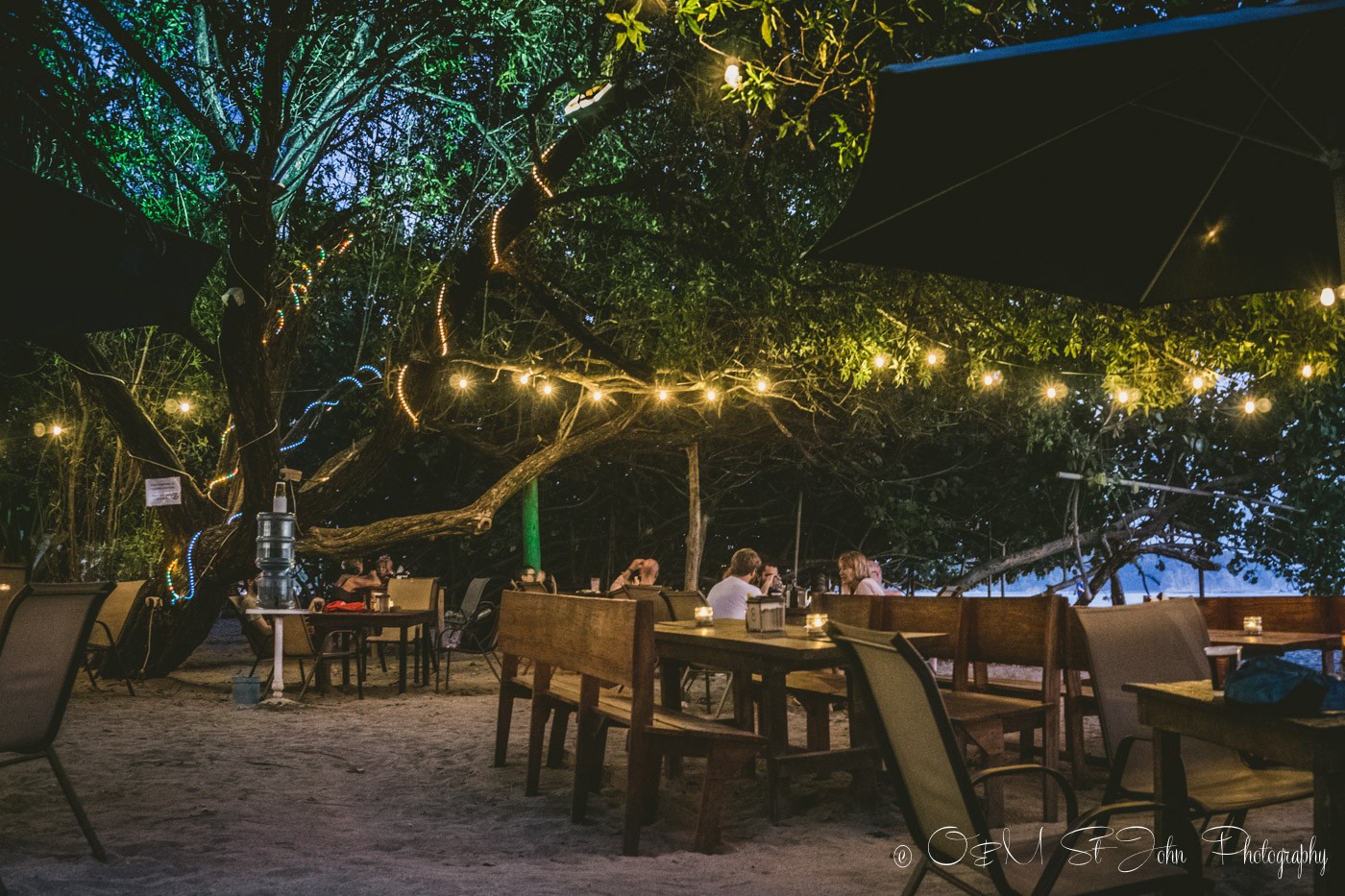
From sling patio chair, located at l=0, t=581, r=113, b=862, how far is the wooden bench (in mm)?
1770

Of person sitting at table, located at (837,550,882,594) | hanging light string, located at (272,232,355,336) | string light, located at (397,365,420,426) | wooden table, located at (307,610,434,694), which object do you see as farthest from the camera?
string light, located at (397,365,420,426)

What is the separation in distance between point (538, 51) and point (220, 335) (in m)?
3.56

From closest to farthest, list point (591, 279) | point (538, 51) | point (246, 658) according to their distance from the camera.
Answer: point (538, 51), point (591, 279), point (246, 658)

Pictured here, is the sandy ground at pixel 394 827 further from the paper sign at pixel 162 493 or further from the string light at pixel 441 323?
the string light at pixel 441 323

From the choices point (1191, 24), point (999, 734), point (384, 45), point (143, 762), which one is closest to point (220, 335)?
point (384, 45)

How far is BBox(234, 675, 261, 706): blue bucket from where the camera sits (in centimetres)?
844

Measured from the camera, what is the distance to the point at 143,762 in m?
5.87

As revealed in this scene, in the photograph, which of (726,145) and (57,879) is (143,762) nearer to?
(57,879)

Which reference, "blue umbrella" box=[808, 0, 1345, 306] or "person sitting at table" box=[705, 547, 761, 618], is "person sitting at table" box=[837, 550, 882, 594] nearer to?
"person sitting at table" box=[705, 547, 761, 618]

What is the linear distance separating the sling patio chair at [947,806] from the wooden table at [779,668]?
1.45 m

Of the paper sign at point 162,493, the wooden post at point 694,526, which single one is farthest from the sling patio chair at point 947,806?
the wooden post at point 694,526

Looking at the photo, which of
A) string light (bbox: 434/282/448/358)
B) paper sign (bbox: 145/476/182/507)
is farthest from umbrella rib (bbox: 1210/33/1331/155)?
paper sign (bbox: 145/476/182/507)

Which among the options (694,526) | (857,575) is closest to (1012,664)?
(857,575)

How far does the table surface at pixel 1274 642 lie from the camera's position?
17.9 feet
